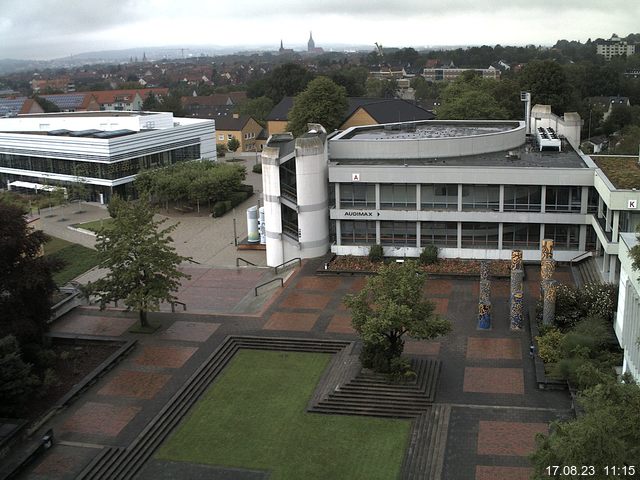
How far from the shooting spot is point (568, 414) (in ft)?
80.1

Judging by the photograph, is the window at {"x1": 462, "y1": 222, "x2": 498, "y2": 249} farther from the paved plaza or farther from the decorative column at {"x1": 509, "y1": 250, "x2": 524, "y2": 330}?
the decorative column at {"x1": 509, "y1": 250, "x2": 524, "y2": 330}

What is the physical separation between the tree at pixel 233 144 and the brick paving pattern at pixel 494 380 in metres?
72.1

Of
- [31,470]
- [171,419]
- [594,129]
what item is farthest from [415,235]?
[594,129]

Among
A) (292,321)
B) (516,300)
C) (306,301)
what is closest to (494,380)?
(516,300)

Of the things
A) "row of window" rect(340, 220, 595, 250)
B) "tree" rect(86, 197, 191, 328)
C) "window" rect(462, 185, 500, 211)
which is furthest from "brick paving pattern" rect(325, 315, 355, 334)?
"window" rect(462, 185, 500, 211)

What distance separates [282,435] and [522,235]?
22176 millimetres

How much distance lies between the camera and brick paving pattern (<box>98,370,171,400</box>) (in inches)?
1085

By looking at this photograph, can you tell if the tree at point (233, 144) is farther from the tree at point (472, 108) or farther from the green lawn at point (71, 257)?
the green lawn at point (71, 257)

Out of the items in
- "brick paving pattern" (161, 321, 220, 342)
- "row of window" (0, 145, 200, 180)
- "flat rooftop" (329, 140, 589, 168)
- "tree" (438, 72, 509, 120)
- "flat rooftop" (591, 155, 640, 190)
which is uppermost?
"tree" (438, 72, 509, 120)

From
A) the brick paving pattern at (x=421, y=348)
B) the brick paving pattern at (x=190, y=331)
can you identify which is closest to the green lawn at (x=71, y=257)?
the brick paving pattern at (x=190, y=331)

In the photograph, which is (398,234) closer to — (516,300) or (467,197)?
(467,197)

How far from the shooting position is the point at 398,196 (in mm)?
41875

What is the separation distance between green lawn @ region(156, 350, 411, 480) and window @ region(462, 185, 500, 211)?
1682 centimetres

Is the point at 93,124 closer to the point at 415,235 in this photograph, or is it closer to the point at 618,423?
the point at 415,235
